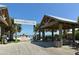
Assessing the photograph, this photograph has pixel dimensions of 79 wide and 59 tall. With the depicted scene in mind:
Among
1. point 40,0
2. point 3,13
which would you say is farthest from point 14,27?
point 40,0

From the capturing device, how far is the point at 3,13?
24703 millimetres

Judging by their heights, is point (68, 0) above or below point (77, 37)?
above

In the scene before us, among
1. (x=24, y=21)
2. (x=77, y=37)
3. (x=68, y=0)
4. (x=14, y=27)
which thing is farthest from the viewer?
(x=77, y=37)
